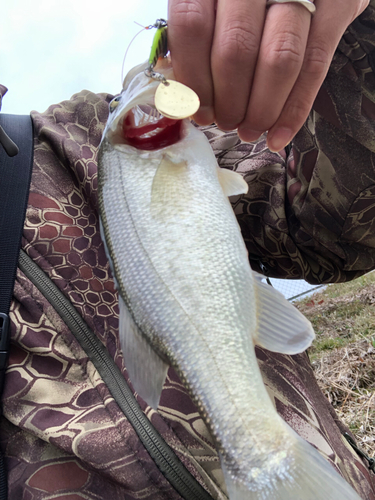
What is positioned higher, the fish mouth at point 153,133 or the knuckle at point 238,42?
the knuckle at point 238,42

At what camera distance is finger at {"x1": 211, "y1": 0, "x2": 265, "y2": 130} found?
71 cm

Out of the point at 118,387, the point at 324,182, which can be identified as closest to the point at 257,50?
the point at 324,182

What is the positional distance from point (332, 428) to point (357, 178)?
95 centimetres

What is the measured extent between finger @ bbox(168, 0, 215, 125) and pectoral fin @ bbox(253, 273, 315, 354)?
1.66ft

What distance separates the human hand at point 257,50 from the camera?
0.71 meters

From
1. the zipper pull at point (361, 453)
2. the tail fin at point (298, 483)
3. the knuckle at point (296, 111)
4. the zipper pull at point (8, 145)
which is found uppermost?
the knuckle at point (296, 111)

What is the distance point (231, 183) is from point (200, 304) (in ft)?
1.19

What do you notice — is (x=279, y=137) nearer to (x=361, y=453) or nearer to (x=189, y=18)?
(x=189, y=18)

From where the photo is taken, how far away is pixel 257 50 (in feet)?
2.43

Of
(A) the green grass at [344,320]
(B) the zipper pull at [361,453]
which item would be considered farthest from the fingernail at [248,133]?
(A) the green grass at [344,320]

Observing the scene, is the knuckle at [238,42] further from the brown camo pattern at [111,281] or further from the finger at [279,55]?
the brown camo pattern at [111,281]

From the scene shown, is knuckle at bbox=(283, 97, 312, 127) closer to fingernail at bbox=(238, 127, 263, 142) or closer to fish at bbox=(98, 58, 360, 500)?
fingernail at bbox=(238, 127, 263, 142)

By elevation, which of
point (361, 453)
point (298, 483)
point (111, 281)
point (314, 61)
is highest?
point (314, 61)

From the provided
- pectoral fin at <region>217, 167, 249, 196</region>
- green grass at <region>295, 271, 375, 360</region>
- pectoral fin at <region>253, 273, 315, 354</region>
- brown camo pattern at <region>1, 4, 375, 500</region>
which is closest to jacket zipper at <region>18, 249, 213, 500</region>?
brown camo pattern at <region>1, 4, 375, 500</region>
